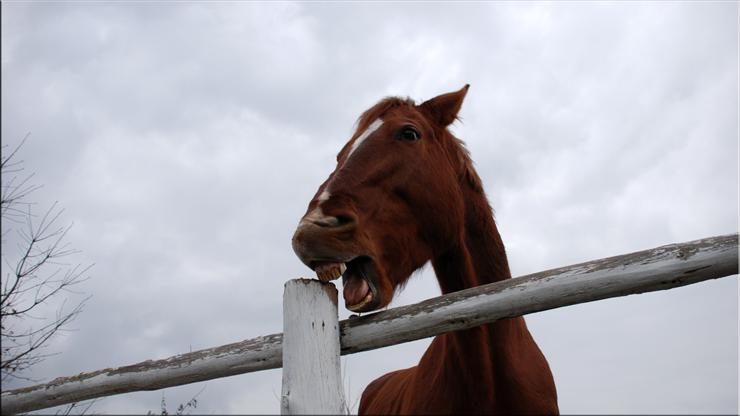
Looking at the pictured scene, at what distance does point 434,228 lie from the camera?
9.81 ft

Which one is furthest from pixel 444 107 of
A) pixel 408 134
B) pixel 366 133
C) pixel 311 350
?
pixel 311 350

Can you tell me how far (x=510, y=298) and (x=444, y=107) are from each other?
5.44 ft

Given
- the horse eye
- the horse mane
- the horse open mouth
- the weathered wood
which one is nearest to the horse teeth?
the horse open mouth

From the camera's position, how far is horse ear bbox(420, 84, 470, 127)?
11.6ft

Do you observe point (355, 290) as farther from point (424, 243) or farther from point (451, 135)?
point (451, 135)

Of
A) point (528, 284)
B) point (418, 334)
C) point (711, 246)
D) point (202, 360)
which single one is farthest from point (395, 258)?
point (711, 246)

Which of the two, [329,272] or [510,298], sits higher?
[329,272]

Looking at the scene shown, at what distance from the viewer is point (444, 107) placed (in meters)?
3.54

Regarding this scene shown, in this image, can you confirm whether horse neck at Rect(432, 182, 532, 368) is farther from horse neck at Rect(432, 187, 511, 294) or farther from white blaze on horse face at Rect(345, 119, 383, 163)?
white blaze on horse face at Rect(345, 119, 383, 163)

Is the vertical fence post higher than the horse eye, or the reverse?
the horse eye

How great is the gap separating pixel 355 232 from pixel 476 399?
1.13 meters

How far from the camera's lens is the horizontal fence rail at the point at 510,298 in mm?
2131

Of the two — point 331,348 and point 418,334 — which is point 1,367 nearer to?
point 331,348

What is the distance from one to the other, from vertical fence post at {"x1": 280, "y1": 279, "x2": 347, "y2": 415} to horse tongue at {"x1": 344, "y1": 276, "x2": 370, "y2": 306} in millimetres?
147
